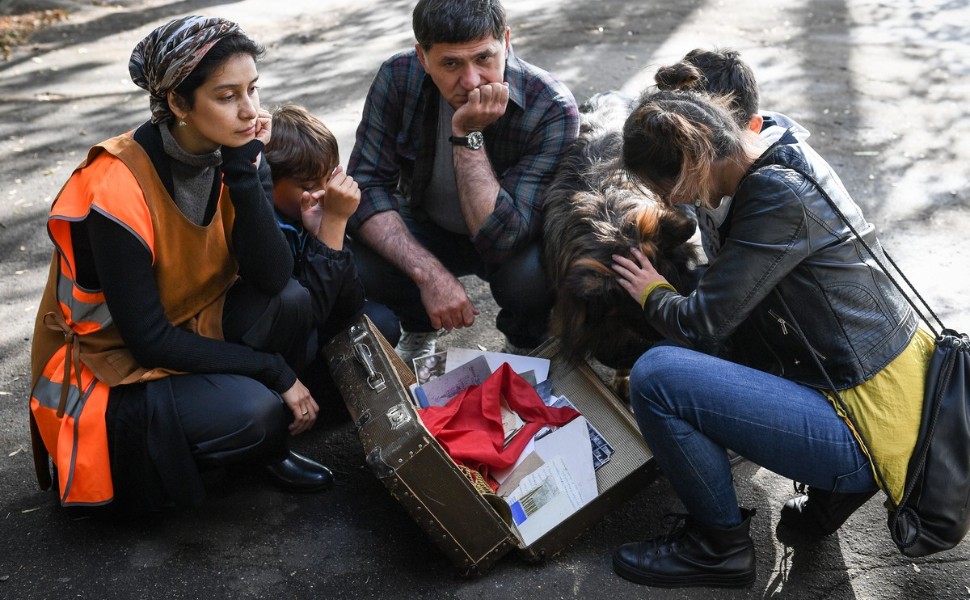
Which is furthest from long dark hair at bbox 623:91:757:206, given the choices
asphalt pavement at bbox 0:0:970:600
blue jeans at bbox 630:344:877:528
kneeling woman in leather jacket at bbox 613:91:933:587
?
asphalt pavement at bbox 0:0:970:600

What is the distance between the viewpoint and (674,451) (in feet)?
8.09

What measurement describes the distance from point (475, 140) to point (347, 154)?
2.39 m

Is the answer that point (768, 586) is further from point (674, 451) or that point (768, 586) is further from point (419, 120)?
point (419, 120)

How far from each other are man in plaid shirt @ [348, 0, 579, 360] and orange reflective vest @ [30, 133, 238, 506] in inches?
34.2

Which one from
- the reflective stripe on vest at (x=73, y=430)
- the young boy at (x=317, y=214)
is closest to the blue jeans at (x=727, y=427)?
the young boy at (x=317, y=214)

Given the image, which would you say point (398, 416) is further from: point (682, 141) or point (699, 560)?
point (682, 141)

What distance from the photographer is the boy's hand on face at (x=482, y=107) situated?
307cm

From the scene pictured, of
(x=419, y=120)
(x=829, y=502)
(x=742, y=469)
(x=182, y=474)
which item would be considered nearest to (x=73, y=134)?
(x=419, y=120)

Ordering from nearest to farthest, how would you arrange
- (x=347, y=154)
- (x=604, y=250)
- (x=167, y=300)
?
(x=167, y=300)
(x=604, y=250)
(x=347, y=154)

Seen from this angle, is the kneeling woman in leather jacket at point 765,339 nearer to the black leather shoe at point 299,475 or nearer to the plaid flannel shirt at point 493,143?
the plaid flannel shirt at point 493,143

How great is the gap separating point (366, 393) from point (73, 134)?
4.20m

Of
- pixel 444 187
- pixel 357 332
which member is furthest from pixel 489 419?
pixel 444 187

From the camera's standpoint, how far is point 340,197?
115 inches

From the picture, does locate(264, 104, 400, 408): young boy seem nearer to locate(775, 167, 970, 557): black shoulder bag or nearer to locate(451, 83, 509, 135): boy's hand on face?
locate(451, 83, 509, 135): boy's hand on face
